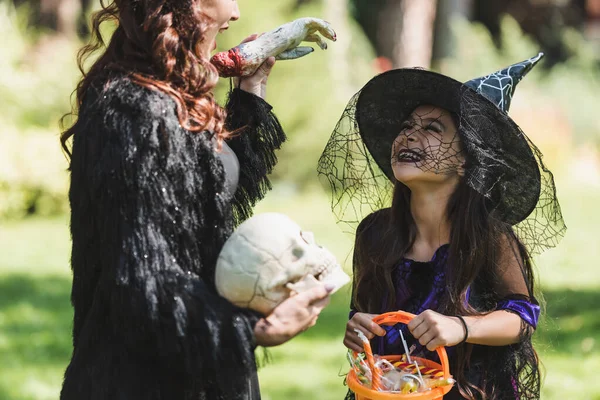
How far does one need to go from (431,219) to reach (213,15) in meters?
1.14

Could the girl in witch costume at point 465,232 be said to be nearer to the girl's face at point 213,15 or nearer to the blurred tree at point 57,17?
the girl's face at point 213,15

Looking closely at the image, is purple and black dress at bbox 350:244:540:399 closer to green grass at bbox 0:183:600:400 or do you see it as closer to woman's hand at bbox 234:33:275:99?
green grass at bbox 0:183:600:400

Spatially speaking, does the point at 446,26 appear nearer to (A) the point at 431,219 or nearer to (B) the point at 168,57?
(A) the point at 431,219

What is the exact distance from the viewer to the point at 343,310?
6695 millimetres

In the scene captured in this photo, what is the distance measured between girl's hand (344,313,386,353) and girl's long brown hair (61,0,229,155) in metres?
0.81


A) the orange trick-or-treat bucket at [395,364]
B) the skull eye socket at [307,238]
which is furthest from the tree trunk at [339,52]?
the skull eye socket at [307,238]

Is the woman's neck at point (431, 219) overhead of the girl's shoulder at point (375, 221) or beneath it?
beneath

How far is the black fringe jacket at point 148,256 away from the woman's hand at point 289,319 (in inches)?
1.2

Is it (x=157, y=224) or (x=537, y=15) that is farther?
(x=537, y=15)

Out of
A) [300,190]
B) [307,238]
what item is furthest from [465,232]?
[300,190]

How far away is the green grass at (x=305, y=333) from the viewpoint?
511 cm

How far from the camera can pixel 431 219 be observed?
2.95 metres

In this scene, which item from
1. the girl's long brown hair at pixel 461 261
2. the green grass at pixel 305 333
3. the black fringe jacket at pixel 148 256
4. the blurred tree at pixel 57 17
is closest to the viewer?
the black fringe jacket at pixel 148 256

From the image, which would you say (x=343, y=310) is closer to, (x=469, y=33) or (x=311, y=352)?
(x=311, y=352)
